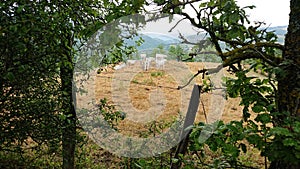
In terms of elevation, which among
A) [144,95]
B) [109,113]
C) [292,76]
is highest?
[292,76]

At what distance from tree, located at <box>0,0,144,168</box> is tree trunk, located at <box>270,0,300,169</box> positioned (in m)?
0.69

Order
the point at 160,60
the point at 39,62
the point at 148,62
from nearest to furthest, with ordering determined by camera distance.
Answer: the point at 160,60
the point at 148,62
the point at 39,62

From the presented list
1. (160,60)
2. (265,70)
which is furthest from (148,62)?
(265,70)

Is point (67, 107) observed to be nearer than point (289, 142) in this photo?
No

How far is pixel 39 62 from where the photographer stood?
1837mm

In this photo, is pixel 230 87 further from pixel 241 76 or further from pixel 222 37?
pixel 222 37

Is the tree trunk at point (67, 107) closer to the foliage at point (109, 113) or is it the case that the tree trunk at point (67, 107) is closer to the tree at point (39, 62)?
the tree at point (39, 62)

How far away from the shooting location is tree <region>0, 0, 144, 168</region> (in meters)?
1.57

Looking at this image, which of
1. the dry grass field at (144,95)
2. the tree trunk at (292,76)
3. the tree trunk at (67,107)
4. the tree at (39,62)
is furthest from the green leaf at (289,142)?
the tree trunk at (67,107)

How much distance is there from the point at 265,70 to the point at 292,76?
3.2 inches

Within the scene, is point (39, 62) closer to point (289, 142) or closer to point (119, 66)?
point (119, 66)

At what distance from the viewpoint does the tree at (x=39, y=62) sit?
157 centimetres

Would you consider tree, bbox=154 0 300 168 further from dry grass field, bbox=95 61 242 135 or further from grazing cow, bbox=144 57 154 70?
dry grass field, bbox=95 61 242 135

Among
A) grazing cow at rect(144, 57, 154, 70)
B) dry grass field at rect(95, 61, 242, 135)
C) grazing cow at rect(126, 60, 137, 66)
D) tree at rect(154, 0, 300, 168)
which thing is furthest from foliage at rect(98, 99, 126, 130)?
tree at rect(154, 0, 300, 168)
